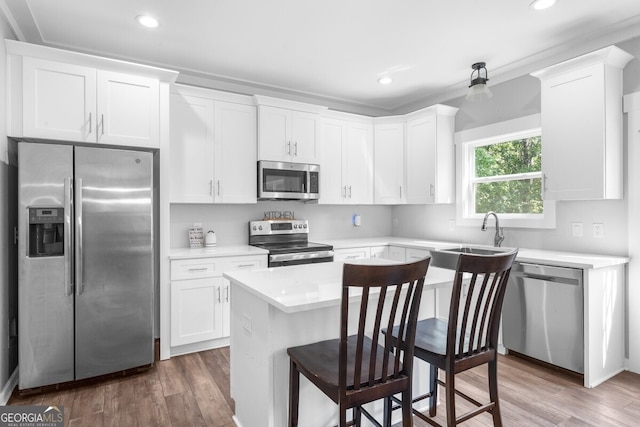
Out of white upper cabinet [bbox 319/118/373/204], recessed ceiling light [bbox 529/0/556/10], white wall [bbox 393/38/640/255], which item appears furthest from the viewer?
white upper cabinet [bbox 319/118/373/204]

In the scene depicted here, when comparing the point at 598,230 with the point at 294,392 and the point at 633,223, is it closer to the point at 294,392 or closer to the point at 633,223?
the point at 633,223

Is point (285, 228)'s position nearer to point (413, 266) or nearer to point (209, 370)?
A: point (209, 370)

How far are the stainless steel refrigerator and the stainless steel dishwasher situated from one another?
9.67 ft

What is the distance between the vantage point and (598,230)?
118 inches

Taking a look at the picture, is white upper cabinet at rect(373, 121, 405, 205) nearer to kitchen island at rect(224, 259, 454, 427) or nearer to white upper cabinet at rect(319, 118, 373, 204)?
white upper cabinet at rect(319, 118, 373, 204)

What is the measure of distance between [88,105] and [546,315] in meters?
3.84

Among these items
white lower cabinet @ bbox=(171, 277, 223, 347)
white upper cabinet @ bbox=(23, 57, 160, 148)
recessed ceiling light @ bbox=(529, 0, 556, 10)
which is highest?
recessed ceiling light @ bbox=(529, 0, 556, 10)

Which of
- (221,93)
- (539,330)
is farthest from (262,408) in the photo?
Result: (221,93)

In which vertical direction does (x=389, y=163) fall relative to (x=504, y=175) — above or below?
above

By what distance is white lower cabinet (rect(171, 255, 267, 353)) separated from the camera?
314 centimetres

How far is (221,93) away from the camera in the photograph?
3619mm

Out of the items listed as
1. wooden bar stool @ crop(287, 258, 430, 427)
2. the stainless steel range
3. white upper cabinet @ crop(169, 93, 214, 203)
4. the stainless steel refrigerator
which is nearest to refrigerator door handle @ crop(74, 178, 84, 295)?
the stainless steel refrigerator

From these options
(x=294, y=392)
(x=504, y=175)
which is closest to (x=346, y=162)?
(x=504, y=175)

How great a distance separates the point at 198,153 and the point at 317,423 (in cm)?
262
